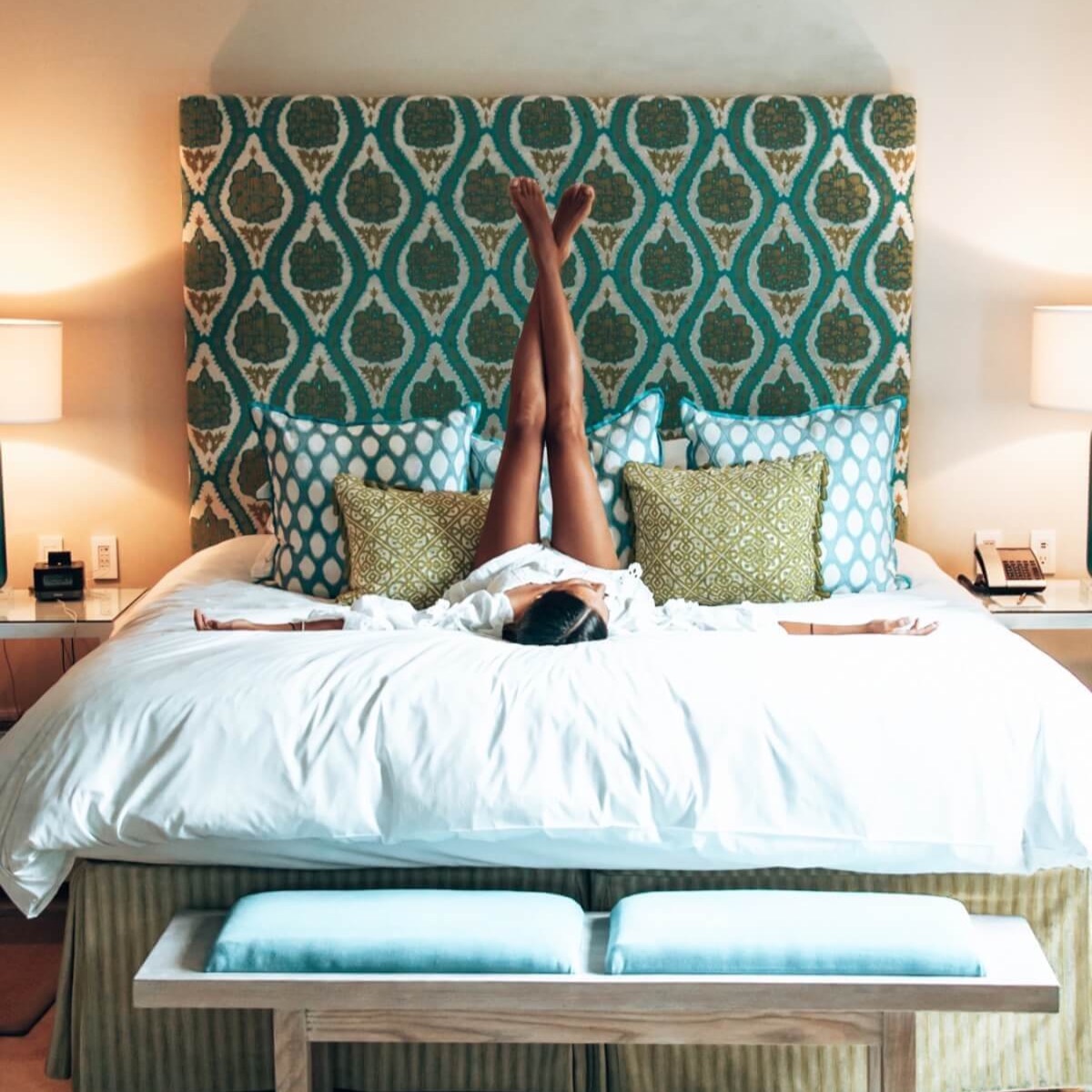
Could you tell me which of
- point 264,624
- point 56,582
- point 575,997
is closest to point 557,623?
point 264,624

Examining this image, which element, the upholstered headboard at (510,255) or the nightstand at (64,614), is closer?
the nightstand at (64,614)

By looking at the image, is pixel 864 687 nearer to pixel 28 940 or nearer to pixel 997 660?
pixel 997 660

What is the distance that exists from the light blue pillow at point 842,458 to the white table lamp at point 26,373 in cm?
168

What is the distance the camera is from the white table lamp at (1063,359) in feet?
12.8

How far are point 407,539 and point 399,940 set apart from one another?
4.79 feet

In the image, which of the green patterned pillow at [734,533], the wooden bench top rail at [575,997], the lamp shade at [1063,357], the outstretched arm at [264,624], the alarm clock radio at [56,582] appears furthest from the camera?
the alarm clock radio at [56,582]

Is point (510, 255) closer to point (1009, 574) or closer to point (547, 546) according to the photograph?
point (547, 546)

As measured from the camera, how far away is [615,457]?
3.81 meters

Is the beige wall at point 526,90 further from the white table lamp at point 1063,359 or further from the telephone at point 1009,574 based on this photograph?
the telephone at point 1009,574

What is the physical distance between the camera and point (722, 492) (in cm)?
358

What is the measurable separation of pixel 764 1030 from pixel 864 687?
0.61 m

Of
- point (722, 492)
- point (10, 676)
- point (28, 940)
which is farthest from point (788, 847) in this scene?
point (10, 676)

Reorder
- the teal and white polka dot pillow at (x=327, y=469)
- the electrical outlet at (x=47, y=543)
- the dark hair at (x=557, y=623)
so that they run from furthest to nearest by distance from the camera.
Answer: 1. the electrical outlet at (x=47, y=543)
2. the teal and white polka dot pillow at (x=327, y=469)
3. the dark hair at (x=557, y=623)

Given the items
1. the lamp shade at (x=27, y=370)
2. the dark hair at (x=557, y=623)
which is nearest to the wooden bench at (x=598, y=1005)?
the dark hair at (x=557, y=623)
